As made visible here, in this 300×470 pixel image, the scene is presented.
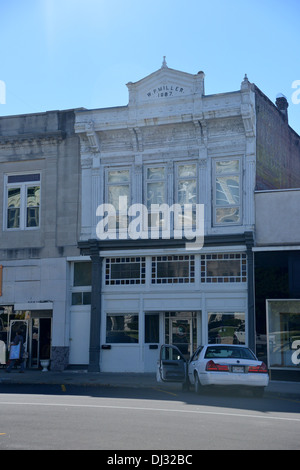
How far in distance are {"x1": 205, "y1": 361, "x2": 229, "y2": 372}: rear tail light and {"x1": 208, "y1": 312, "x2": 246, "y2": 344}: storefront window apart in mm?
7100

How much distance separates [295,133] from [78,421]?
23.0m

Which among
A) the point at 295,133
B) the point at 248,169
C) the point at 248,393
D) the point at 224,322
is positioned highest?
the point at 295,133

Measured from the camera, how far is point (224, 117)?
76.1 feet

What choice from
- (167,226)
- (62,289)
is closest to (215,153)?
(167,226)

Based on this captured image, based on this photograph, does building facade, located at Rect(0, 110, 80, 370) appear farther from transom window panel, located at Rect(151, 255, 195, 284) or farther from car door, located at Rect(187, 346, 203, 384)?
car door, located at Rect(187, 346, 203, 384)

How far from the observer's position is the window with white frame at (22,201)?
25891 mm

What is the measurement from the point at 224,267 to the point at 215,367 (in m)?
7.90

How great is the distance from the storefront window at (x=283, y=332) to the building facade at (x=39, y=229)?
7.72 metres

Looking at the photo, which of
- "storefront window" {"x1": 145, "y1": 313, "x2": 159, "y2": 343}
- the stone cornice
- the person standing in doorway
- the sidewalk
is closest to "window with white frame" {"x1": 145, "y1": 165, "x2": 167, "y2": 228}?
"storefront window" {"x1": 145, "y1": 313, "x2": 159, "y2": 343}

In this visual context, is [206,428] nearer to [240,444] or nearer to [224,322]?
[240,444]

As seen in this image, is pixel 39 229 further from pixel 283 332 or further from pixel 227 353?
pixel 227 353

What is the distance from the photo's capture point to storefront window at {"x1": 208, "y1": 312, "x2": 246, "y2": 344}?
73.8ft

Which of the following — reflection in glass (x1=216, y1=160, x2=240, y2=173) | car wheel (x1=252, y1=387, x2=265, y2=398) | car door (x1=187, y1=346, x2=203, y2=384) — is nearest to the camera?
car wheel (x1=252, y1=387, x2=265, y2=398)

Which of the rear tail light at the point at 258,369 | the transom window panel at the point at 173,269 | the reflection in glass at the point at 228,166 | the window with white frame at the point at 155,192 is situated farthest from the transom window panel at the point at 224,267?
the rear tail light at the point at 258,369
